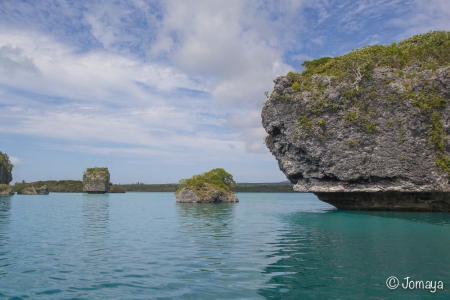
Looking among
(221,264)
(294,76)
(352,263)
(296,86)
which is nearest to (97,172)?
(294,76)

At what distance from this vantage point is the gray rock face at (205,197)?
6338cm

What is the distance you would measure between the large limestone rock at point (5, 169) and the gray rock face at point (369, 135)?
386 ft

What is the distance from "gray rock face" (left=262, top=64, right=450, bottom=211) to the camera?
33.4 m

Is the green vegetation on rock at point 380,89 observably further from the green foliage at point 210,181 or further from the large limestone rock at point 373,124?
the green foliage at point 210,181

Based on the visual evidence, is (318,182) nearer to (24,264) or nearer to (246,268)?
(246,268)

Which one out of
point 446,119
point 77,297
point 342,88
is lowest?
point 77,297

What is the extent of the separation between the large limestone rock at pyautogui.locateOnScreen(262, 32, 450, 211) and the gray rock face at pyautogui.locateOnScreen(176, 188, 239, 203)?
2527 centimetres

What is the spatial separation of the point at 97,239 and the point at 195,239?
531 centimetres

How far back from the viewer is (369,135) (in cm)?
3538

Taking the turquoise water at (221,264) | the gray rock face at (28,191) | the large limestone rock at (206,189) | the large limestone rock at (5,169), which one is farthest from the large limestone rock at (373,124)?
the large limestone rock at (5,169)

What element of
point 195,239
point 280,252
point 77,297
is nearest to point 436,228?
point 280,252

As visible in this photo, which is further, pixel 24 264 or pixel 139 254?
pixel 139 254

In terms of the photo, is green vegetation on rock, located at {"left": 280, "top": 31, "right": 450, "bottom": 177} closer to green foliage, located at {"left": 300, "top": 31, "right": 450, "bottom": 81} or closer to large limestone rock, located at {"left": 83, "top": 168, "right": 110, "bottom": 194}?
green foliage, located at {"left": 300, "top": 31, "right": 450, "bottom": 81}

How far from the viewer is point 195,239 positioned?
1936 cm
